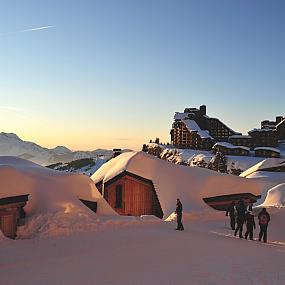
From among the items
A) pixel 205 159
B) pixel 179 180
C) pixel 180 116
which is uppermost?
pixel 180 116

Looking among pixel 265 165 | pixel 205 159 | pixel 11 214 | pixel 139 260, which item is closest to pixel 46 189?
pixel 11 214

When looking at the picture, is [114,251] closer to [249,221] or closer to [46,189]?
[249,221]

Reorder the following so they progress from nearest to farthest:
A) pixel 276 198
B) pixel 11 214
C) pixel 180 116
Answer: pixel 11 214
pixel 276 198
pixel 180 116

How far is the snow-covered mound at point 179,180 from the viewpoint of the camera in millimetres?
27375

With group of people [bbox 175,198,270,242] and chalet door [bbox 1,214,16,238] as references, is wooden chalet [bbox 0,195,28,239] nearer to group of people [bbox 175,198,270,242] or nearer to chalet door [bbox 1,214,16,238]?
chalet door [bbox 1,214,16,238]

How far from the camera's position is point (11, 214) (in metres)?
15.4

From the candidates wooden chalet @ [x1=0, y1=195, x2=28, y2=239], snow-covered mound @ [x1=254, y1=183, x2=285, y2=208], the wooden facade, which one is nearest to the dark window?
the wooden facade

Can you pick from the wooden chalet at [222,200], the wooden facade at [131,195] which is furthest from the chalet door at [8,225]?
the wooden chalet at [222,200]

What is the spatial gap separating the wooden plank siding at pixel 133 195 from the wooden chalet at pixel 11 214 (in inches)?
490

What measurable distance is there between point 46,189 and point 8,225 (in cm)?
373

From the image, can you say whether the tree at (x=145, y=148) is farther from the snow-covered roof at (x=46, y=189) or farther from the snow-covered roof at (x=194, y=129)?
the snow-covered roof at (x=46, y=189)

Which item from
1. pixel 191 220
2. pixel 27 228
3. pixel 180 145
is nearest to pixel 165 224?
pixel 191 220

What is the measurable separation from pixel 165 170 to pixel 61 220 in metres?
15.3

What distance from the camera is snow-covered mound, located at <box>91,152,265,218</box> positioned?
27.4m
